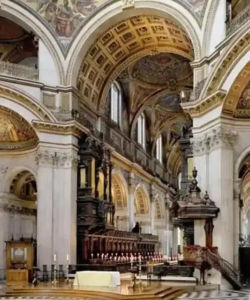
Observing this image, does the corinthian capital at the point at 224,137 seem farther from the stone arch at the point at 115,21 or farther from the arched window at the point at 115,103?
the arched window at the point at 115,103

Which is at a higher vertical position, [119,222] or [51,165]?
[51,165]

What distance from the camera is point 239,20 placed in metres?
19.4

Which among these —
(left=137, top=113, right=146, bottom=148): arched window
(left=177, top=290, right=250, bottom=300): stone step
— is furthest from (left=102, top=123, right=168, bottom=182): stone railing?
(left=177, top=290, right=250, bottom=300): stone step

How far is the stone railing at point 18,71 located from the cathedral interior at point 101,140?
1.9 inches

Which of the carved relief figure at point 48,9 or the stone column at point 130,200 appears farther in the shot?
the stone column at point 130,200

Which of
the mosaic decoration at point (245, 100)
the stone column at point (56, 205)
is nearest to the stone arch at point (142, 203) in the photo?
the stone column at point (56, 205)

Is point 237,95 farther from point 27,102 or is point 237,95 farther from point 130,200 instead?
point 130,200

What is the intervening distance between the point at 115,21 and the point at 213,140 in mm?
7769

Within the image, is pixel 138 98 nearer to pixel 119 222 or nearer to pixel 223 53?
pixel 119 222

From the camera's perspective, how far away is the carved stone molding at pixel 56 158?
2505 cm

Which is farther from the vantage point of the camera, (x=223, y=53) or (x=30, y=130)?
(x=30, y=130)

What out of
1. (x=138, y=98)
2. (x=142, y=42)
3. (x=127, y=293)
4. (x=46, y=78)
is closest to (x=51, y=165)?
(x=46, y=78)

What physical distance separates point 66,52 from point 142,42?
14.0ft

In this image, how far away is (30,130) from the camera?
25.4 meters
